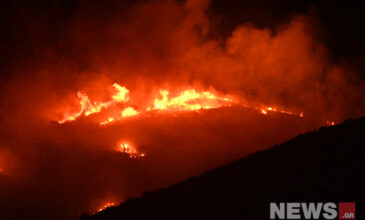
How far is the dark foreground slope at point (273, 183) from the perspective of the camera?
27.4ft

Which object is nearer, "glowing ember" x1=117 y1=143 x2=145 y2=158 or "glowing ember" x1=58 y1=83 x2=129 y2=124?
"glowing ember" x1=117 y1=143 x2=145 y2=158

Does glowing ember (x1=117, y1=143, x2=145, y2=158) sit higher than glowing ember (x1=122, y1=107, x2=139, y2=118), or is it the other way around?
glowing ember (x1=122, y1=107, x2=139, y2=118)

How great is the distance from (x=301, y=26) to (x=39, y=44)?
1571 centimetres

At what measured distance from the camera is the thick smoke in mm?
16875

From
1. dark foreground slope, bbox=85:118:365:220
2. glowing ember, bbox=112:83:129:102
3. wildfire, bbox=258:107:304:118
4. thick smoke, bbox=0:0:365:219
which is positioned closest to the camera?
dark foreground slope, bbox=85:118:365:220

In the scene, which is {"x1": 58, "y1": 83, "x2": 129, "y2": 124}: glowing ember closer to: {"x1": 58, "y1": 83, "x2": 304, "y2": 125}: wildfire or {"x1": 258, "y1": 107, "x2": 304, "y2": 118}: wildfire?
{"x1": 58, "y1": 83, "x2": 304, "y2": 125}: wildfire

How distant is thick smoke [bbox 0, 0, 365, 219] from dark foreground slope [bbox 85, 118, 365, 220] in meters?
5.44

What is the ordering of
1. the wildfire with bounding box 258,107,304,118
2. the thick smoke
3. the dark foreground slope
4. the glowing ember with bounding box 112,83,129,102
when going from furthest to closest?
the glowing ember with bounding box 112,83,129,102
the wildfire with bounding box 258,107,304,118
the thick smoke
the dark foreground slope

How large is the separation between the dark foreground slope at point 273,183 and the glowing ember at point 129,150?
22.0ft

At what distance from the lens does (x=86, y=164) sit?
1786cm

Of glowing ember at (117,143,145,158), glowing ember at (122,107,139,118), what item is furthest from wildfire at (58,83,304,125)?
glowing ember at (117,143,145,158)

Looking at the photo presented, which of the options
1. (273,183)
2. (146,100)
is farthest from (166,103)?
(273,183)

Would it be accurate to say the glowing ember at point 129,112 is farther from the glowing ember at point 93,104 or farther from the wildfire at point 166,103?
the glowing ember at point 93,104

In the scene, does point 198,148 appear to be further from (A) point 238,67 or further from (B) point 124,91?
(A) point 238,67
